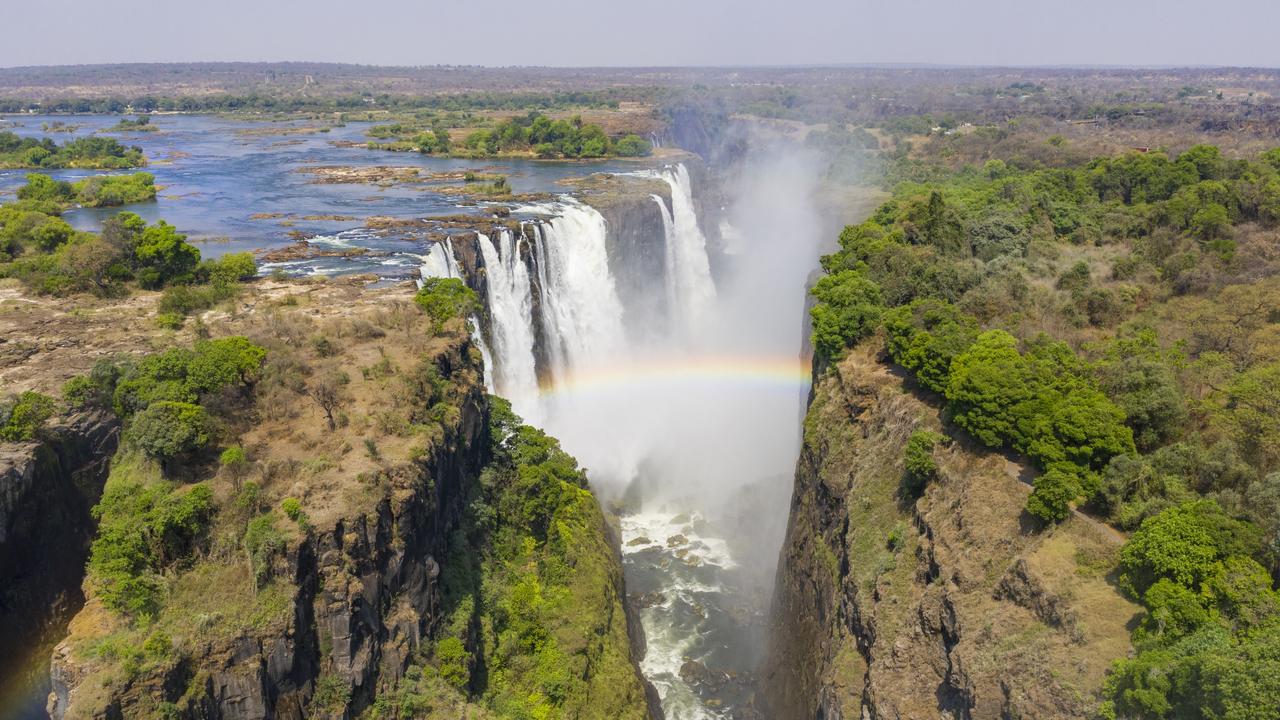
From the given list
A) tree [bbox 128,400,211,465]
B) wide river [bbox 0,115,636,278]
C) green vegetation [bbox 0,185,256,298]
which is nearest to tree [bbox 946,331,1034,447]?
tree [bbox 128,400,211,465]

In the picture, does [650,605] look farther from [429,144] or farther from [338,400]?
[429,144]

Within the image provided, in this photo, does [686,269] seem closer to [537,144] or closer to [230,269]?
[230,269]

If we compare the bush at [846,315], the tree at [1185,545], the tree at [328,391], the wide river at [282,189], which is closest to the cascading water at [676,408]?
the wide river at [282,189]

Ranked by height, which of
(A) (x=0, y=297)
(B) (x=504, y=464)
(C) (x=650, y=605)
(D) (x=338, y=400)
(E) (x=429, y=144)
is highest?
(E) (x=429, y=144)

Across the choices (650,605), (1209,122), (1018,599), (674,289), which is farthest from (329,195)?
(1209,122)

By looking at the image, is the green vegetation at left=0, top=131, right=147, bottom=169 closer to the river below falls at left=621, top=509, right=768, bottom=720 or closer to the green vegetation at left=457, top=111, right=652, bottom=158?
the green vegetation at left=457, top=111, right=652, bottom=158

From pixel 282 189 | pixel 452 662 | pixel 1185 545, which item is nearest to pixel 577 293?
pixel 452 662

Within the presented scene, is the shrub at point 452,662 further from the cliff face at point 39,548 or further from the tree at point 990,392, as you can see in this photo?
the tree at point 990,392
